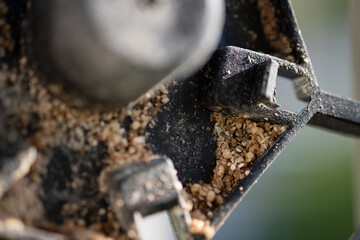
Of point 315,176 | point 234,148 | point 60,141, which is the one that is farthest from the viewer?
point 315,176

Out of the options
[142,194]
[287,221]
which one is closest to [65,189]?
[142,194]

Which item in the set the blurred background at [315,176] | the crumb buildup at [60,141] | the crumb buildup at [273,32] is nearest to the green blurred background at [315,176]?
the blurred background at [315,176]

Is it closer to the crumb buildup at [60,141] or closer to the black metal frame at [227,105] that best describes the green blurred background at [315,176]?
the black metal frame at [227,105]

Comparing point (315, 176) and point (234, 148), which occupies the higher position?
point (234, 148)

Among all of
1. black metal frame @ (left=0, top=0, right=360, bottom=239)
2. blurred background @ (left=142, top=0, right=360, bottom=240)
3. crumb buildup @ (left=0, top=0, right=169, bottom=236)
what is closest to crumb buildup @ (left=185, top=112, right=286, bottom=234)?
black metal frame @ (left=0, top=0, right=360, bottom=239)

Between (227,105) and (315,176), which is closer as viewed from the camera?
(227,105)

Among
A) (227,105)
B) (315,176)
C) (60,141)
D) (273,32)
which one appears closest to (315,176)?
(315,176)

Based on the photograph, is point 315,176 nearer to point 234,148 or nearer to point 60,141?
point 234,148
